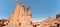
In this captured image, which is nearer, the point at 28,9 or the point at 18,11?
the point at 28,9

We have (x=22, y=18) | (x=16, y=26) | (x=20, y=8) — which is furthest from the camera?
(x=20, y=8)

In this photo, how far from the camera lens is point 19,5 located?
55312 mm

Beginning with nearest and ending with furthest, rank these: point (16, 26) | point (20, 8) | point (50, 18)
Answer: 1. point (16, 26)
2. point (20, 8)
3. point (50, 18)

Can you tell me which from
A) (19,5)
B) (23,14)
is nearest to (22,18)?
(23,14)

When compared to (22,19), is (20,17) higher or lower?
higher

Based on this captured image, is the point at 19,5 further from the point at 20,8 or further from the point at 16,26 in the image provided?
the point at 16,26

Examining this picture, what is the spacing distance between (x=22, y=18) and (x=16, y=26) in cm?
452

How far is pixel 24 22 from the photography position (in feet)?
163

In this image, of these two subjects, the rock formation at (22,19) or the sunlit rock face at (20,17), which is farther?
A: the sunlit rock face at (20,17)

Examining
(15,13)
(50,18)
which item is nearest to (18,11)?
(15,13)

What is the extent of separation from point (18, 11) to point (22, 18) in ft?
15.4

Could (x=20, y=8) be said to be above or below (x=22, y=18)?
above

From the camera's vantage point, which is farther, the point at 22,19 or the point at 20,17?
the point at 20,17

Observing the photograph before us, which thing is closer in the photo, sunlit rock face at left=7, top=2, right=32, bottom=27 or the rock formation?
the rock formation
